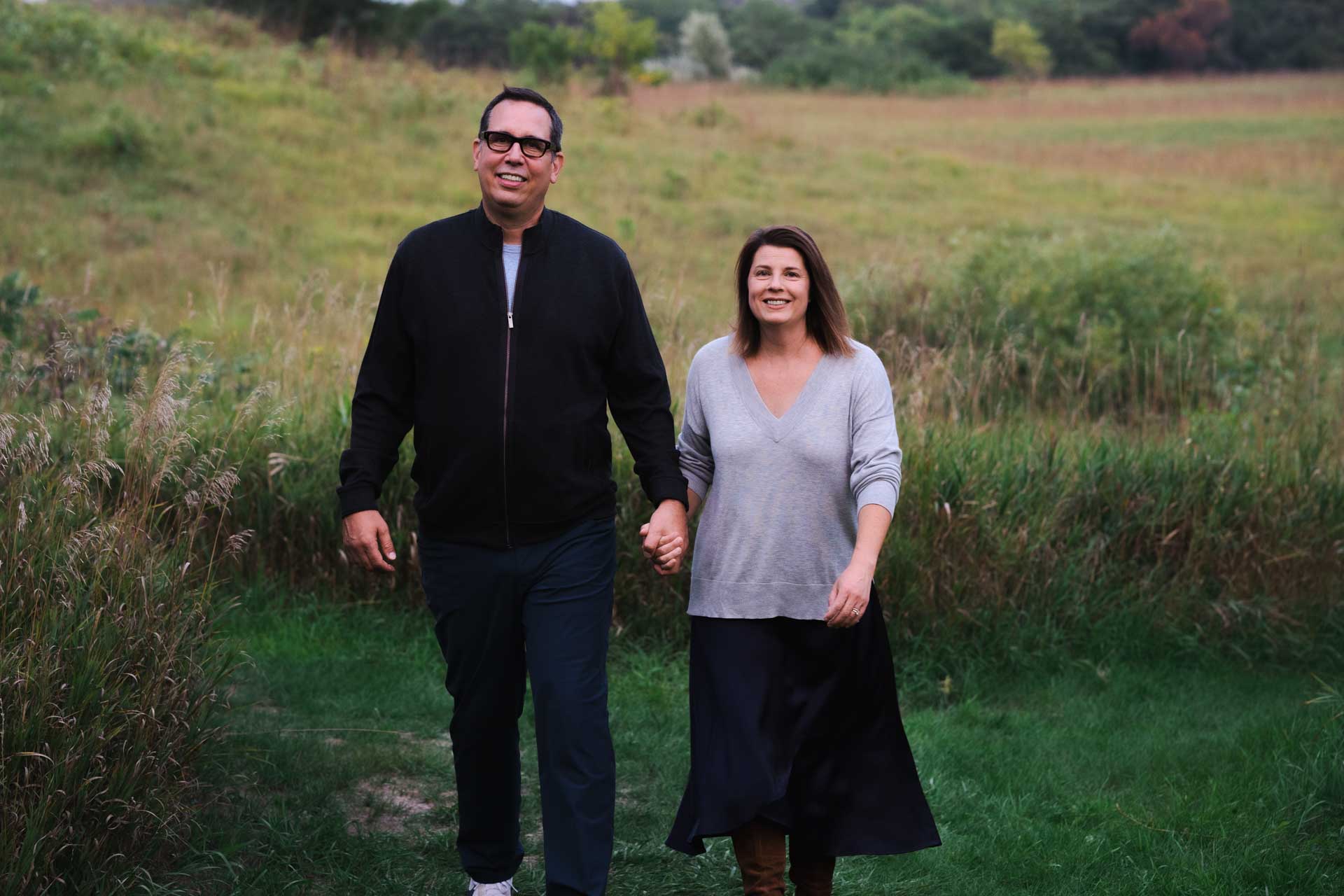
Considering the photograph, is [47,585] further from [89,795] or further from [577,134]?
[577,134]

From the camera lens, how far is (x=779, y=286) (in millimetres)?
3465

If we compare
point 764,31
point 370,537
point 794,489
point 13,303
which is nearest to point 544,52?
point 13,303

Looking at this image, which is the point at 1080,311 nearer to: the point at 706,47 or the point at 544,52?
the point at 544,52

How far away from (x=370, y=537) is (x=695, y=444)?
2.99 ft

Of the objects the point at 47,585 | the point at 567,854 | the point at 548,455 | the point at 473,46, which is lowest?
the point at 567,854

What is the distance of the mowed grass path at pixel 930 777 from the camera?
4.13m

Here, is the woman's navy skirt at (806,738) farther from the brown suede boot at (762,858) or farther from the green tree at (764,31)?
the green tree at (764,31)

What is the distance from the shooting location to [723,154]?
67.6 feet

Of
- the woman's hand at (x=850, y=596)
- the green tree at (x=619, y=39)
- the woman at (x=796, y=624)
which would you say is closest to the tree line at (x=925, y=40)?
the green tree at (x=619, y=39)

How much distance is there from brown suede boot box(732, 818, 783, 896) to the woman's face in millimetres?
1283

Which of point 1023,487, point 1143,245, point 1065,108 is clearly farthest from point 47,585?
point 1065,108

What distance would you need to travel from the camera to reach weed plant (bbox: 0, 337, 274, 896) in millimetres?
3336

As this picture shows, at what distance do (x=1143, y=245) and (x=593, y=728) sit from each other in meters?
8.71

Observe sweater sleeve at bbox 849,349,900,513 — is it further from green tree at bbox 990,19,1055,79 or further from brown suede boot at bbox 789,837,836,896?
green tree at bbox 990,19,1055,79
